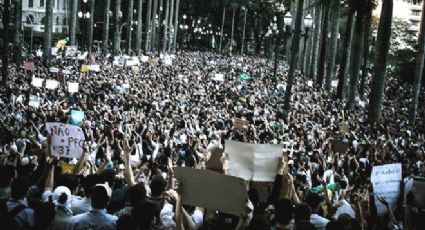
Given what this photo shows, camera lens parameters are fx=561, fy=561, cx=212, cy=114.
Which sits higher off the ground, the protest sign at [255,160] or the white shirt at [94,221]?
the protest sign at [255,160]

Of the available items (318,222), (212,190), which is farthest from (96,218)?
(318,222)

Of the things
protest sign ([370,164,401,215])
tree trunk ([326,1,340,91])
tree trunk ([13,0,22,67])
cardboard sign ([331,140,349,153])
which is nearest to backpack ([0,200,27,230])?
A: protest sign ([370,164,401,215])

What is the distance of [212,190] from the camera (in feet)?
18.1

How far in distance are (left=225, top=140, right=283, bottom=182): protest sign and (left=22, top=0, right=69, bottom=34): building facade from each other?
7404 centimetres

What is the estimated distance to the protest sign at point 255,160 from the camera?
23.8 feet

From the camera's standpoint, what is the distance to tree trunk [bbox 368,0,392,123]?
87.1 ft

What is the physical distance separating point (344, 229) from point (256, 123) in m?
14.7

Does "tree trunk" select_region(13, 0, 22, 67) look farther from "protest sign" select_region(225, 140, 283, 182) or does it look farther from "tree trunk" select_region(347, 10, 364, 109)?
"protest sign" select_region(225, 140, 283, 182)

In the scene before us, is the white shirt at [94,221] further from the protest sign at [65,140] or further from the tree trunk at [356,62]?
the tree trunk at [356,62]

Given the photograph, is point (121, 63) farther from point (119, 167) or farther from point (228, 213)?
point (228, 213)

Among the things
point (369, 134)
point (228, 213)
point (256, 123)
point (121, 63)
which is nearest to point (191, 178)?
point (228, 213)

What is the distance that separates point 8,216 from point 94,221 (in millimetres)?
795

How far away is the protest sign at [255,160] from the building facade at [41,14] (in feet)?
243

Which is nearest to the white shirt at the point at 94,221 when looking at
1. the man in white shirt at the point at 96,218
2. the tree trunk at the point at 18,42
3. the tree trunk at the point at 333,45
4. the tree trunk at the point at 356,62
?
the man in white shirt at the point at 96,218
